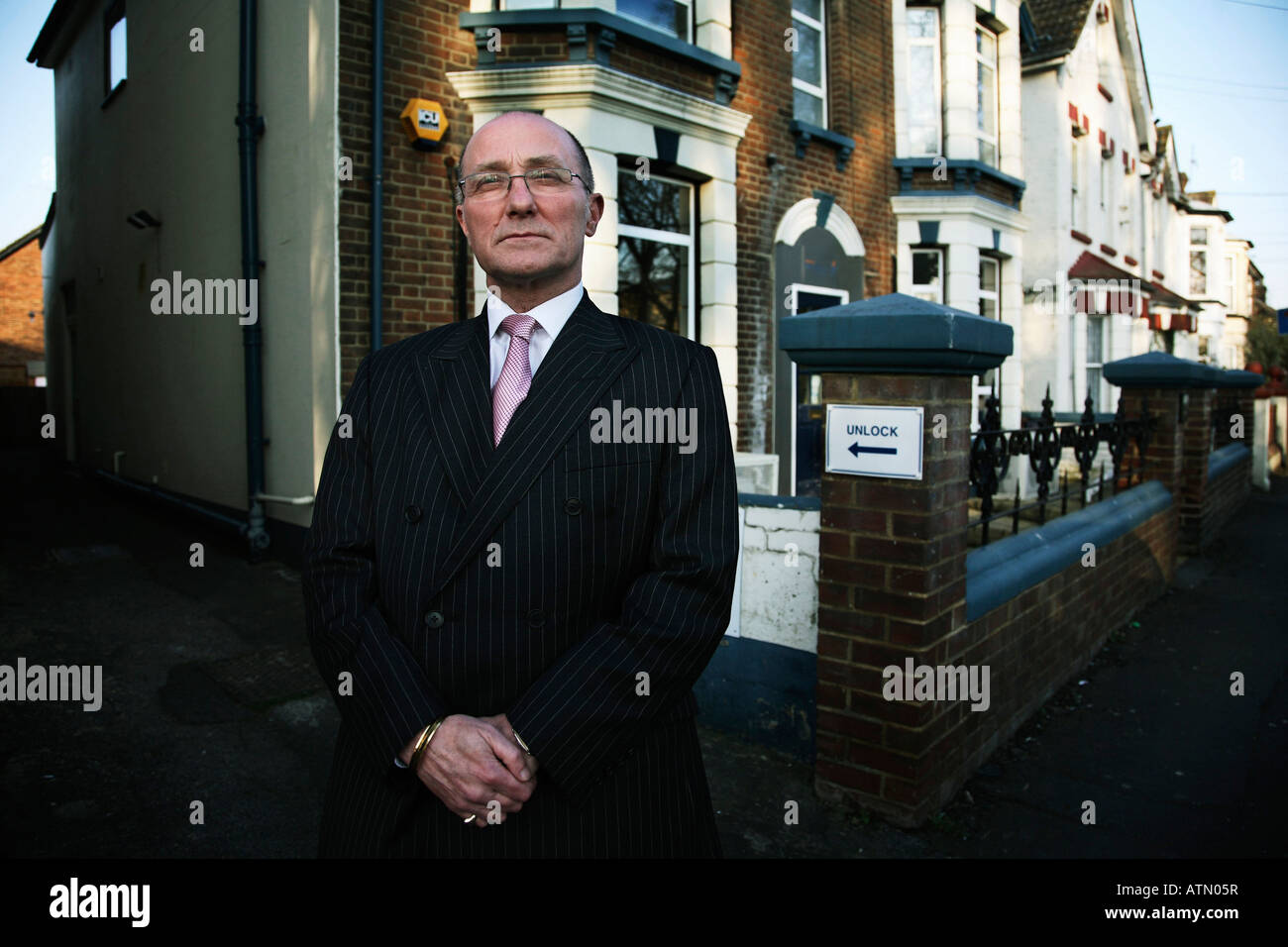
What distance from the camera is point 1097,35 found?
1686 cm

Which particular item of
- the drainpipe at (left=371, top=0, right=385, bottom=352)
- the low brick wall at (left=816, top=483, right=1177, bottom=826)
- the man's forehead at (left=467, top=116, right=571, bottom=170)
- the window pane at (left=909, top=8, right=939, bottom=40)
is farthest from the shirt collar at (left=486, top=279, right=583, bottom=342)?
the window pane at (left=909, top=8, right=939, bottom=40)

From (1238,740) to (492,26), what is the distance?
6997mm

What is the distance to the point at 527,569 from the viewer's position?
67.0 inches

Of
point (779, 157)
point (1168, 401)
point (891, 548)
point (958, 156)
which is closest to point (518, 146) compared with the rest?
point (891, 548)

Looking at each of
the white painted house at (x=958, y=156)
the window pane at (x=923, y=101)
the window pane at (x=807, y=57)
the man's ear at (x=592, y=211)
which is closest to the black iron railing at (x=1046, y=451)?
the man's ear at (x=592, y=211)

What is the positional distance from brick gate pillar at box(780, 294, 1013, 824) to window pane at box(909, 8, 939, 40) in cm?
983

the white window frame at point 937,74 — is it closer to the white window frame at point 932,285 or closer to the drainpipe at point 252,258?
the white window frame at point 932,285

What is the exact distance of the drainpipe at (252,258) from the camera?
705 cm

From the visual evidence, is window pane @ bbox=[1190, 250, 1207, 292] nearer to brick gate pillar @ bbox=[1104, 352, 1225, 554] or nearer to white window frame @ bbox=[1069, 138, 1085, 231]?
white window frame @ bbox=[1069, 138, 1085, 231]

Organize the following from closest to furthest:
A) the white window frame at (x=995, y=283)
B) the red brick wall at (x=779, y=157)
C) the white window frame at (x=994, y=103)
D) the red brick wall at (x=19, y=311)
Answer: the red brick wall at (x=779, y=157) → the white window frame at (x=994, y=103) → the white window frame at (x=995, y=283) → the red brick wall at (x=19, y=311)

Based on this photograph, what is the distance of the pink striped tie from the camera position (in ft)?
6.15

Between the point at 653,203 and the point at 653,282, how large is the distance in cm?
72

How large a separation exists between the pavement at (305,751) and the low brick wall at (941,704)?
0.37 ft

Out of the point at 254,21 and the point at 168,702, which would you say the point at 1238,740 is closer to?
the point at 168,702
